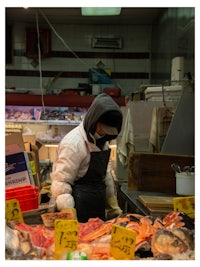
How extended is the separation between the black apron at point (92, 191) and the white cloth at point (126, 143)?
154 cm

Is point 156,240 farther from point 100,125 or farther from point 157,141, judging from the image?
point 157,141

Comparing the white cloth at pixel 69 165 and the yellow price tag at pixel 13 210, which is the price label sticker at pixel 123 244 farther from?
the white cloth at pixel 69 165

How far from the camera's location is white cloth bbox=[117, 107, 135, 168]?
4.69m

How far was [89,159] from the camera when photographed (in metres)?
3.01

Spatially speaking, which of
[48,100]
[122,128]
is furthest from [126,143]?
[48,100]

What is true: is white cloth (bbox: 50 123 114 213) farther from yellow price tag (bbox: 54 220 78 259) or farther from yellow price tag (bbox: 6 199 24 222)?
yellow price tag (bbox: 54 220 78 259)

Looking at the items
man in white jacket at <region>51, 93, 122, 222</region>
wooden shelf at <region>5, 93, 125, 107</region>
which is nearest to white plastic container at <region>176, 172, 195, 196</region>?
man in white jacket at <region>51, 93, 122, 222</region>

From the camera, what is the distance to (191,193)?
273 centimetres

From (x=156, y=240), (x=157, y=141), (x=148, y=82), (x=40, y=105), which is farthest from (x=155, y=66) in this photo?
(x=156, y=240)

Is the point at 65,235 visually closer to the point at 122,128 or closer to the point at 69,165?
the point at 69,165

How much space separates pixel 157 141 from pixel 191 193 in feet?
4.06

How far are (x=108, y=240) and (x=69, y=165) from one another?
3.84 ft

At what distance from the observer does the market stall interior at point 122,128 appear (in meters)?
1.58

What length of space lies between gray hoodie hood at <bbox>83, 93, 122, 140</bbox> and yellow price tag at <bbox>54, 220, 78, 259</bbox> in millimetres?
1573
